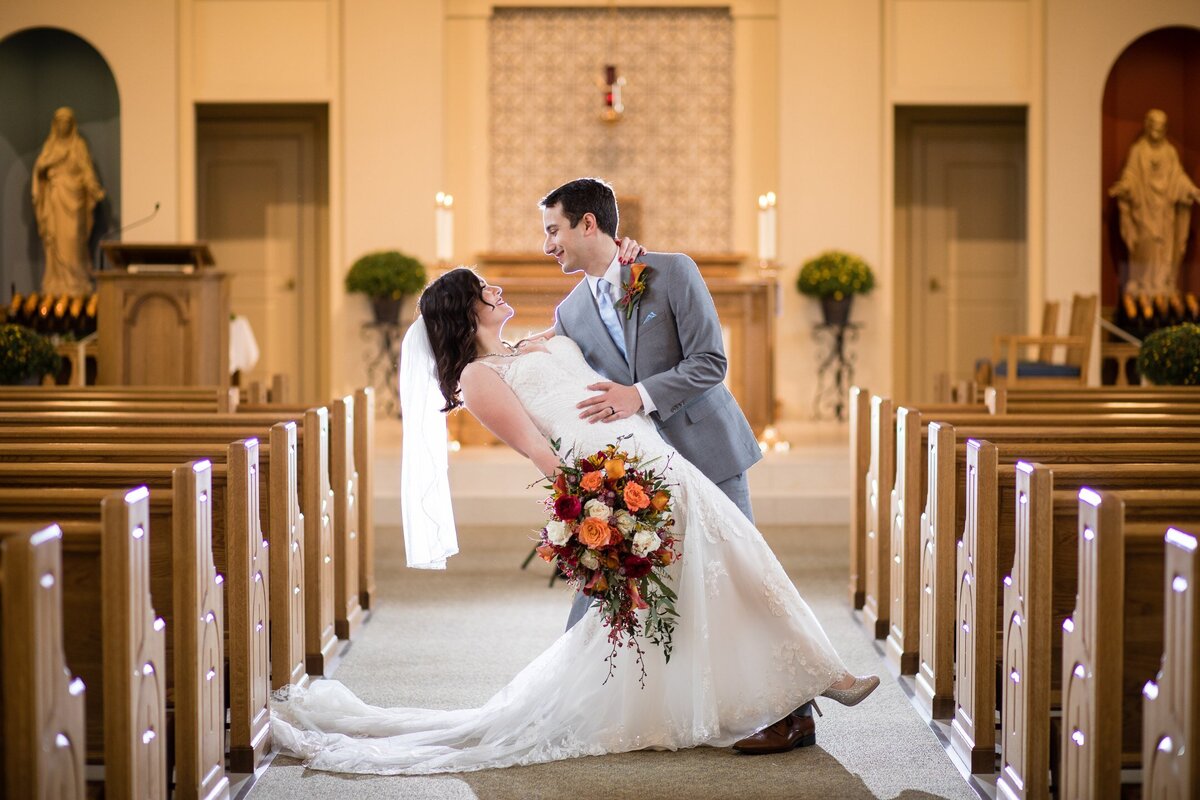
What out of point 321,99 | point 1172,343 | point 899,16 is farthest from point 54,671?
point 899,16

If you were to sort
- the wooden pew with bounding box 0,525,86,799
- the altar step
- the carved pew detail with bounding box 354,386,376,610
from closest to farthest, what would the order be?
the wooden pew with bounding box 0,525,86,799, the carved pew detail with bounding box 354,386,376,610, the altar step

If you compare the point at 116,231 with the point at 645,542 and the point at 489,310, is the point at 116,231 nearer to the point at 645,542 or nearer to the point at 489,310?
the point at 489,310

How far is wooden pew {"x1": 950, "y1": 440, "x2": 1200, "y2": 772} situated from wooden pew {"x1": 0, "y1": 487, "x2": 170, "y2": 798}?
199 centimetres

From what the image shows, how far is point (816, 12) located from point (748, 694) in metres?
8.13

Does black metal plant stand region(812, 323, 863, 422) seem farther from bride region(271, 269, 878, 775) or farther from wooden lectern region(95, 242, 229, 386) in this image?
bride region(271, 269, 878, 775)

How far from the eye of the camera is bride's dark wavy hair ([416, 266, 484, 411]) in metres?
3.50

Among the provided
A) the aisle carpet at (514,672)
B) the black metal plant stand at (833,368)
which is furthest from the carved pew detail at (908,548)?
the black metal plant stand at (833,368)

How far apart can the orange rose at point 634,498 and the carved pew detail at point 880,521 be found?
1887 millimetres

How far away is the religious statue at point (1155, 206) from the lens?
33.9 ft

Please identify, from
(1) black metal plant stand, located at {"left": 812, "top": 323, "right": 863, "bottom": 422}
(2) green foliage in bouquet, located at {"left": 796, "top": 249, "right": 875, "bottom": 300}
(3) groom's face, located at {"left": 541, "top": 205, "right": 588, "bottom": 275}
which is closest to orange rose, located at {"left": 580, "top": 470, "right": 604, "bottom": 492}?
(3) groom's face, located at {"left": 541, "top": 205, "right": 588, "bottom": 275}

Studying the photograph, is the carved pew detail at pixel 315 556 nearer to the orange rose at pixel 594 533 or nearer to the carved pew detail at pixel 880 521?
A: the orange rose at pixel 594 533

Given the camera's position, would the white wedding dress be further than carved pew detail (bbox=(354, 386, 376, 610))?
No

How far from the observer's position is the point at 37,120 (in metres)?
10.8

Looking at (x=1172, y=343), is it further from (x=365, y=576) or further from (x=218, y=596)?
(x=218, y=596)
